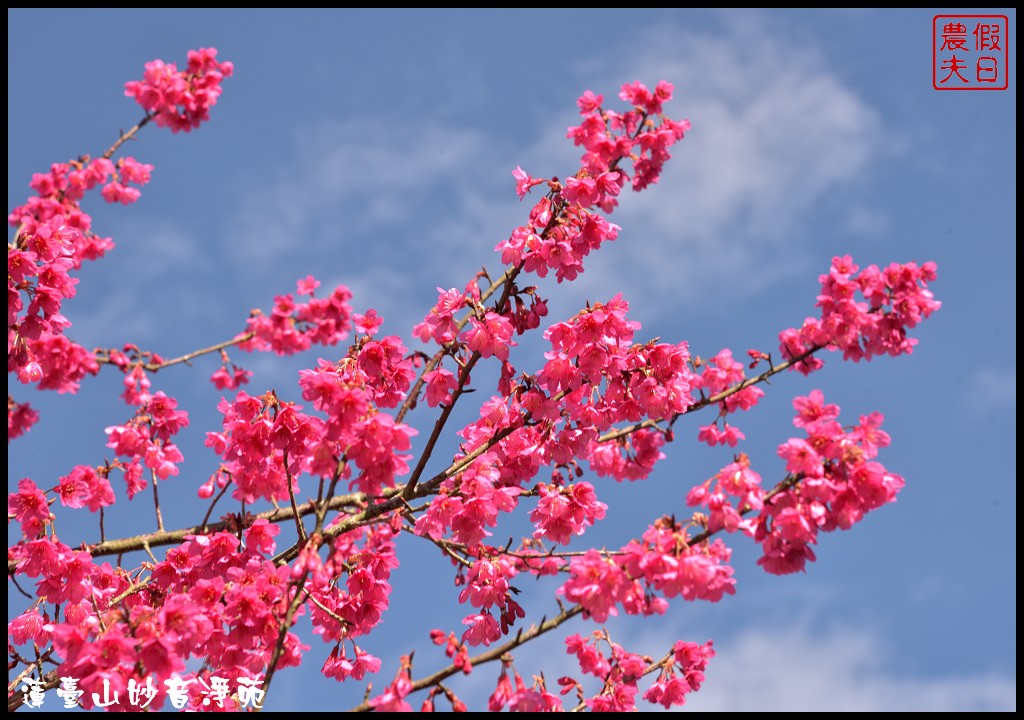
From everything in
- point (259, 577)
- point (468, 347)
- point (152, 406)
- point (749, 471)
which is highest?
point (152, 406)

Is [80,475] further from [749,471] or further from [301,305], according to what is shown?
[749,471]

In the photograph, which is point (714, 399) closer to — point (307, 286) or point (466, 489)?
point (466, 489)

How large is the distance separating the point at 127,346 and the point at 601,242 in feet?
18.6

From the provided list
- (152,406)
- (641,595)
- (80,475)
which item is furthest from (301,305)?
(641,595)

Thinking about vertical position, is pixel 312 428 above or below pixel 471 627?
above

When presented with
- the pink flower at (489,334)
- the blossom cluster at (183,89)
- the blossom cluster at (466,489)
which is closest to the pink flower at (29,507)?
the blossom cluster at (466,489)

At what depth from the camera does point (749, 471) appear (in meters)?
3.91

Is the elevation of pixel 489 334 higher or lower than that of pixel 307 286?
lower

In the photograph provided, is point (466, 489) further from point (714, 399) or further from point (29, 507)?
point (29, 507)

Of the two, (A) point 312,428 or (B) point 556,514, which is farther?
(B) point 556,514


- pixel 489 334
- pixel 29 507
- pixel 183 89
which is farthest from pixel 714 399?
pixel 183 89

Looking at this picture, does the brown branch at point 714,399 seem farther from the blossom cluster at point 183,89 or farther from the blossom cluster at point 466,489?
the blossom cluster at point 183,89

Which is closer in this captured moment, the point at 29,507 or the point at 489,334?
the point at 489,334

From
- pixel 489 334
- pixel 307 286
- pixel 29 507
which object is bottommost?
pixel 29 507
